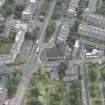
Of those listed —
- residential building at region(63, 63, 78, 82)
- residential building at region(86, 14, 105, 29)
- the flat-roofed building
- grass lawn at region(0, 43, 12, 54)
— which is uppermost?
residential building at region(86, 14, 105, 29)

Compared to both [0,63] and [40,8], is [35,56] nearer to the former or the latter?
[0,63]

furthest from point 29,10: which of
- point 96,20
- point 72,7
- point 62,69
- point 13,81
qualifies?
point 13,81

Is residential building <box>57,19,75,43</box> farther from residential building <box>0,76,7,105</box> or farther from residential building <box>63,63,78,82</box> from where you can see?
residential building <box>0,76,7,105</box>

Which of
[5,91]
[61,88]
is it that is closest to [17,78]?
[5,91]

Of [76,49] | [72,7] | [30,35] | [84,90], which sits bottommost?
[84,90]

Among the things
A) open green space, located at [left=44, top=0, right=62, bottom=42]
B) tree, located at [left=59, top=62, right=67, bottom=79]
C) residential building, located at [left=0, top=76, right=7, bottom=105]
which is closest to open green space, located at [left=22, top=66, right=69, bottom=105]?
tree, located at [left=59, top=62, right=67, bottom=79]

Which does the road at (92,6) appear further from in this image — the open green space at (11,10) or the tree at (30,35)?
the open green space at (11,10)

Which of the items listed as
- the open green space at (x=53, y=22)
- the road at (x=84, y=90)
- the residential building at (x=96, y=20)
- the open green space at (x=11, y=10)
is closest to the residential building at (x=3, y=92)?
the road at (x=84, y=90)

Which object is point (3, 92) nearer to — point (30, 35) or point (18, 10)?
point (30, 35)
